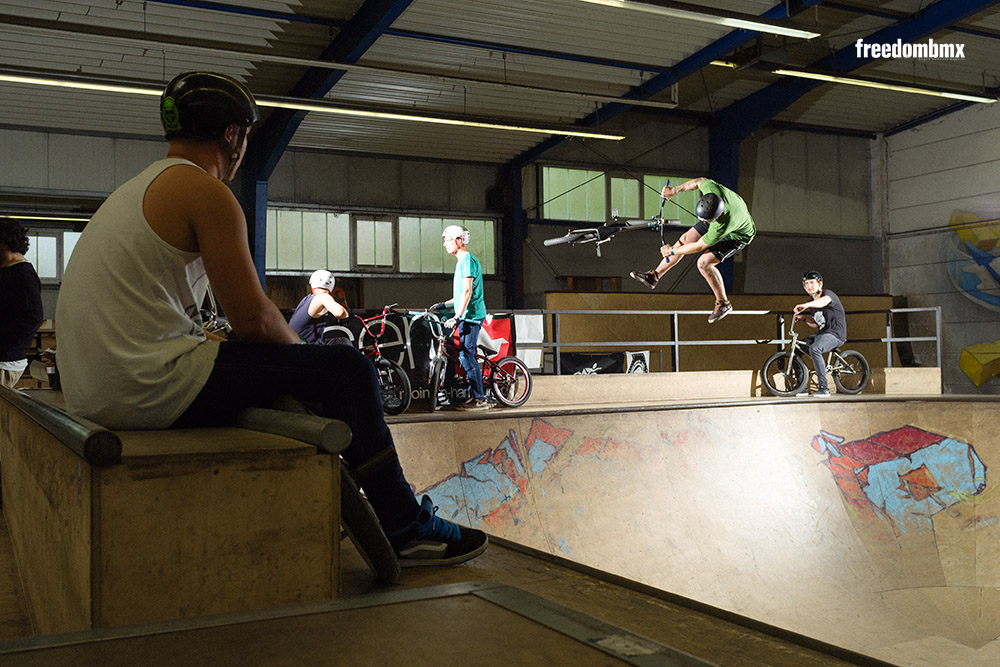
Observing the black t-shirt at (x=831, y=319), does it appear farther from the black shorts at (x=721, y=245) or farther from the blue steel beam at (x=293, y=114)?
the blue steel beam at (x=293, y=114)

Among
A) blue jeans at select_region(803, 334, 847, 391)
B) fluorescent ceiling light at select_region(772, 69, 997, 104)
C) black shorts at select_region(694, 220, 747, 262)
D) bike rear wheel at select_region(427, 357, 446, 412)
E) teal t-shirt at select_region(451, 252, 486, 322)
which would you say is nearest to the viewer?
teal t-shirt at select_region(451, 252, 486, 322)

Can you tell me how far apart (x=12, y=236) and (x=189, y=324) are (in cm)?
289

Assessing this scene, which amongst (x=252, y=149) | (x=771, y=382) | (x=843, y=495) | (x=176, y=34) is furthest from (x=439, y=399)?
(x=252, y=149)

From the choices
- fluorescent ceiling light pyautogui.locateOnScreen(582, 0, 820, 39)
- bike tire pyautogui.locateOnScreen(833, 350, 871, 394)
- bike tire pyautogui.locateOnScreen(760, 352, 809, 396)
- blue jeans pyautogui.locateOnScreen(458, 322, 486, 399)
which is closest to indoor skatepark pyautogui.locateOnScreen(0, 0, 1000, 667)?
fluorescent ceiling light pyautogui.locateOnScreen(582, 0, 820, 39)

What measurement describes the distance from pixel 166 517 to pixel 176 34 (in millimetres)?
10987

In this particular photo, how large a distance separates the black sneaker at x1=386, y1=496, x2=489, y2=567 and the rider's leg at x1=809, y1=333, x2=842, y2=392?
9870 millimetres

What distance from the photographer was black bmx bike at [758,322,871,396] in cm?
1154

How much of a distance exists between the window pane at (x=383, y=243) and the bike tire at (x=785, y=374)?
8.32m

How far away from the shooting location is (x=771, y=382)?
11602 millimetres

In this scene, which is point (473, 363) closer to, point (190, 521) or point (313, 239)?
point (190, 521)

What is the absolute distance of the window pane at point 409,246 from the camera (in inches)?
675

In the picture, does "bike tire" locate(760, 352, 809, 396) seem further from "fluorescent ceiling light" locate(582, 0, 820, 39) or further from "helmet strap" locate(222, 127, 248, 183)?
"helmet strap" locate(222, 127, 248, 183)

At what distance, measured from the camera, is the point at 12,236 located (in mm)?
4441

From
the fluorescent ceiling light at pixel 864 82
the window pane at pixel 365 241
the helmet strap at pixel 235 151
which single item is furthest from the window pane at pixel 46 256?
the helmet strap at pixel 235 151
